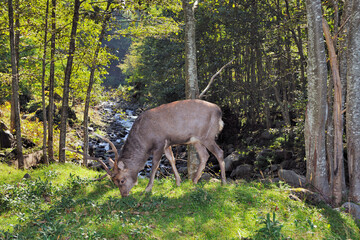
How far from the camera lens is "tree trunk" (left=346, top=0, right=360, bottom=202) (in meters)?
7.71

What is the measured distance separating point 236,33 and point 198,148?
12.8 metres

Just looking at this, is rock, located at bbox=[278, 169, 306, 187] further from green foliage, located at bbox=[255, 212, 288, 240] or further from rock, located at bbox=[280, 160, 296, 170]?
rock, located at bbox=[280, 160, 296, 170]

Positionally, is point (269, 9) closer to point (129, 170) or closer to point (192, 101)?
point (192, 101)

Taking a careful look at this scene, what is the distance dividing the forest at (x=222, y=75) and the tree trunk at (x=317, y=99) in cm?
3

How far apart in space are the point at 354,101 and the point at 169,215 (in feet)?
18.2

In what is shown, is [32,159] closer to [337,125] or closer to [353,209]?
[337,125]

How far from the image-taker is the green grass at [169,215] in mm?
4973

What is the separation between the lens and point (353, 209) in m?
7.29

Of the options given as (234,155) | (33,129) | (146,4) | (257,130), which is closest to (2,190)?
(146,4)

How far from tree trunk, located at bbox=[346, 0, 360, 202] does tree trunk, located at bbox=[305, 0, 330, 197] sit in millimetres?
684

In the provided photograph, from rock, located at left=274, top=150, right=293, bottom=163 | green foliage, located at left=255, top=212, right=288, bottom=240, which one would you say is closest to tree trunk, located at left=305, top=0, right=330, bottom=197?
green foliage, located at left=255, top=212, right=288, bottom=240

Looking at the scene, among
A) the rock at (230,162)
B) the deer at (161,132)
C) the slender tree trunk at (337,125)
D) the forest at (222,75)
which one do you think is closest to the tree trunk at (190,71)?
the forest at (222,75)

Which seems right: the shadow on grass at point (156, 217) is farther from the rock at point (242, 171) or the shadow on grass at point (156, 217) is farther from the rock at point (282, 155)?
the rock at point (282, 155)

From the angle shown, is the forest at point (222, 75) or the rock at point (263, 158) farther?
the rock at point (263, 158)
